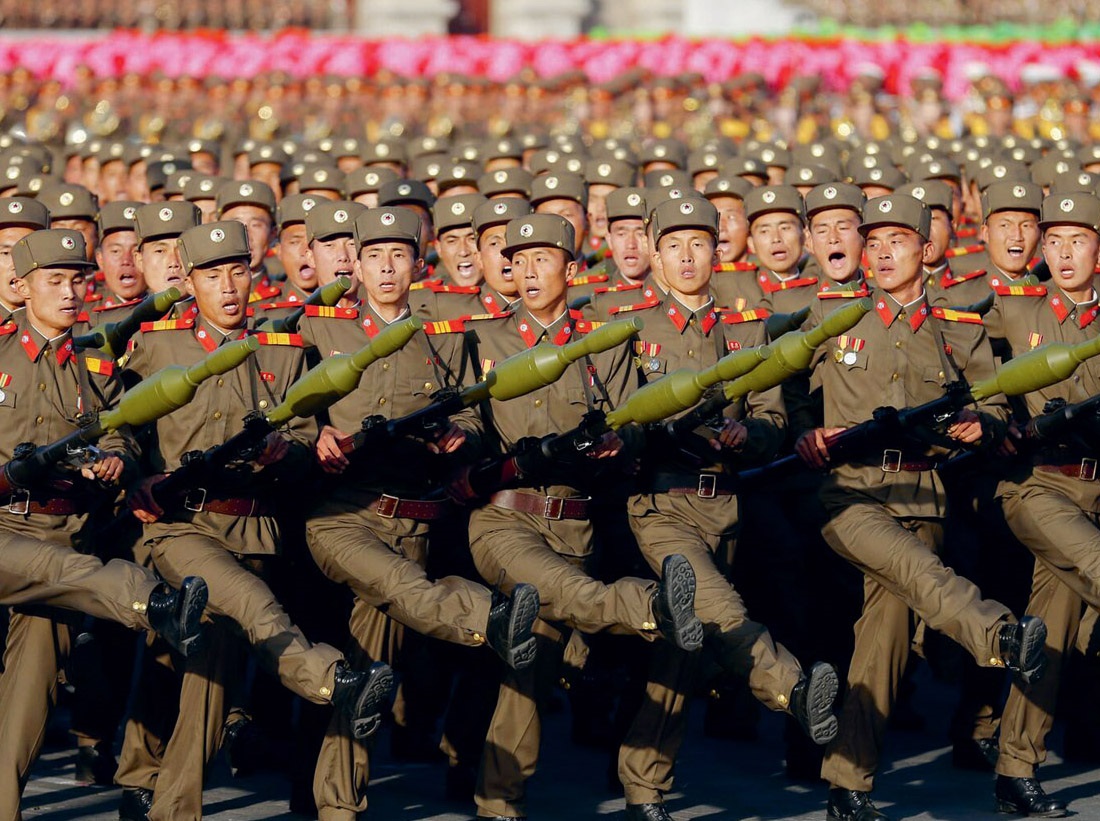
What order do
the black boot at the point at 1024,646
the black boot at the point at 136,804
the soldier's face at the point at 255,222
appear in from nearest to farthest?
the black boot at the point at 1024,646 < the black boot at the point at 136,804 < the soldier's face at the point at 255,222

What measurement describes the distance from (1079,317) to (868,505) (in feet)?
4.51

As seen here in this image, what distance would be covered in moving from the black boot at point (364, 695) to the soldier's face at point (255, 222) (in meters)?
4.26

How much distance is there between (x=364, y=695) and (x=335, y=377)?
1164 mm

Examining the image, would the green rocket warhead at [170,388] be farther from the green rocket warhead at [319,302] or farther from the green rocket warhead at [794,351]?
the green rocket warhead at [794,351]

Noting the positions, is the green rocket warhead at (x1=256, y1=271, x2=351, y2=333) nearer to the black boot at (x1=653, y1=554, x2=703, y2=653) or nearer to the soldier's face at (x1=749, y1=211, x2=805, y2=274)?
the black boot at (x1=653, y1=554, x2=703, y2=653)

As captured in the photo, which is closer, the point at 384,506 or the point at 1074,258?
the point at 384,506

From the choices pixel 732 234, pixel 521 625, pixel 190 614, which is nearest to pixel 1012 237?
pixel 732 234

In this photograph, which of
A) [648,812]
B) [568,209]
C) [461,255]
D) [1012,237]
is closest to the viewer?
[648,812]

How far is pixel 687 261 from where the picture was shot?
9938 millimetres

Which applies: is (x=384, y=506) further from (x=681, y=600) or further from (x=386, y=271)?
(x=681, y=600)

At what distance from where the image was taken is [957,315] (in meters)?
9.96

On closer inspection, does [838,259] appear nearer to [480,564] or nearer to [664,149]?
[480,564]

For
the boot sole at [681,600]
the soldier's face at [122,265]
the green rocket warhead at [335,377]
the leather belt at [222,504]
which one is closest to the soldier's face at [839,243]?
the boot sole at [681,600]

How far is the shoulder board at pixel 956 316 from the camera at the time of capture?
9.95 metres
